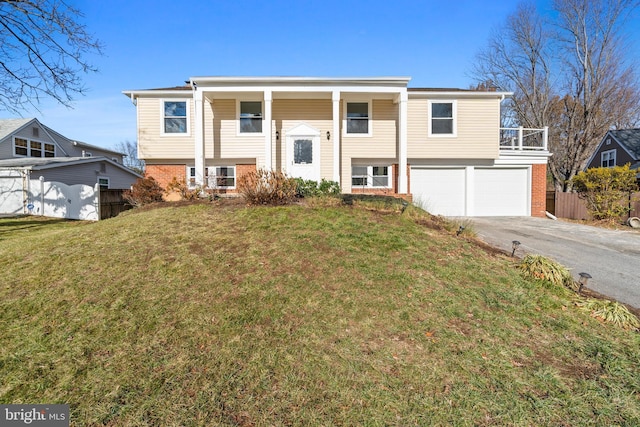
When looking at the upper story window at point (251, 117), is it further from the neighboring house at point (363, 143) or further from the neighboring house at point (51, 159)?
the neighboring house at point (51, 159)

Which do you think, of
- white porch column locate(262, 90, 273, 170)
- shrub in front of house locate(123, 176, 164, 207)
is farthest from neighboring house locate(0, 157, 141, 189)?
white porch column locate(262, 90, 273, 170)

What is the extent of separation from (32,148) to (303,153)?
2254 centimetres

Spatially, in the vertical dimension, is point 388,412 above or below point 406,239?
below

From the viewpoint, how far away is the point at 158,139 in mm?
12805

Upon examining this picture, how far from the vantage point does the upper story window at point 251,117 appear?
43.1 ft

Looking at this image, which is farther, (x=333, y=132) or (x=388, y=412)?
(x=333, y=132)

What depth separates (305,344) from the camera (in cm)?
315

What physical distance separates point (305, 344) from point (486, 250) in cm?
451

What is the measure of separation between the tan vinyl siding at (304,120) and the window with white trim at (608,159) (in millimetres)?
24771

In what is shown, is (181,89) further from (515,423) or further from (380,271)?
(515,423)

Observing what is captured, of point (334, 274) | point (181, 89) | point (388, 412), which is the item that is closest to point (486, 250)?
point (334, 274)

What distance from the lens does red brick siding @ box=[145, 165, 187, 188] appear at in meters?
13.2

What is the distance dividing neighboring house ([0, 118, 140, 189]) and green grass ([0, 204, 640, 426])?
16.4 meters

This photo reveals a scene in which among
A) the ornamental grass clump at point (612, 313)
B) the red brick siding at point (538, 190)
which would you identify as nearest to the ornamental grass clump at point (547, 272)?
the ornamental grass clump at point (612, 313)
